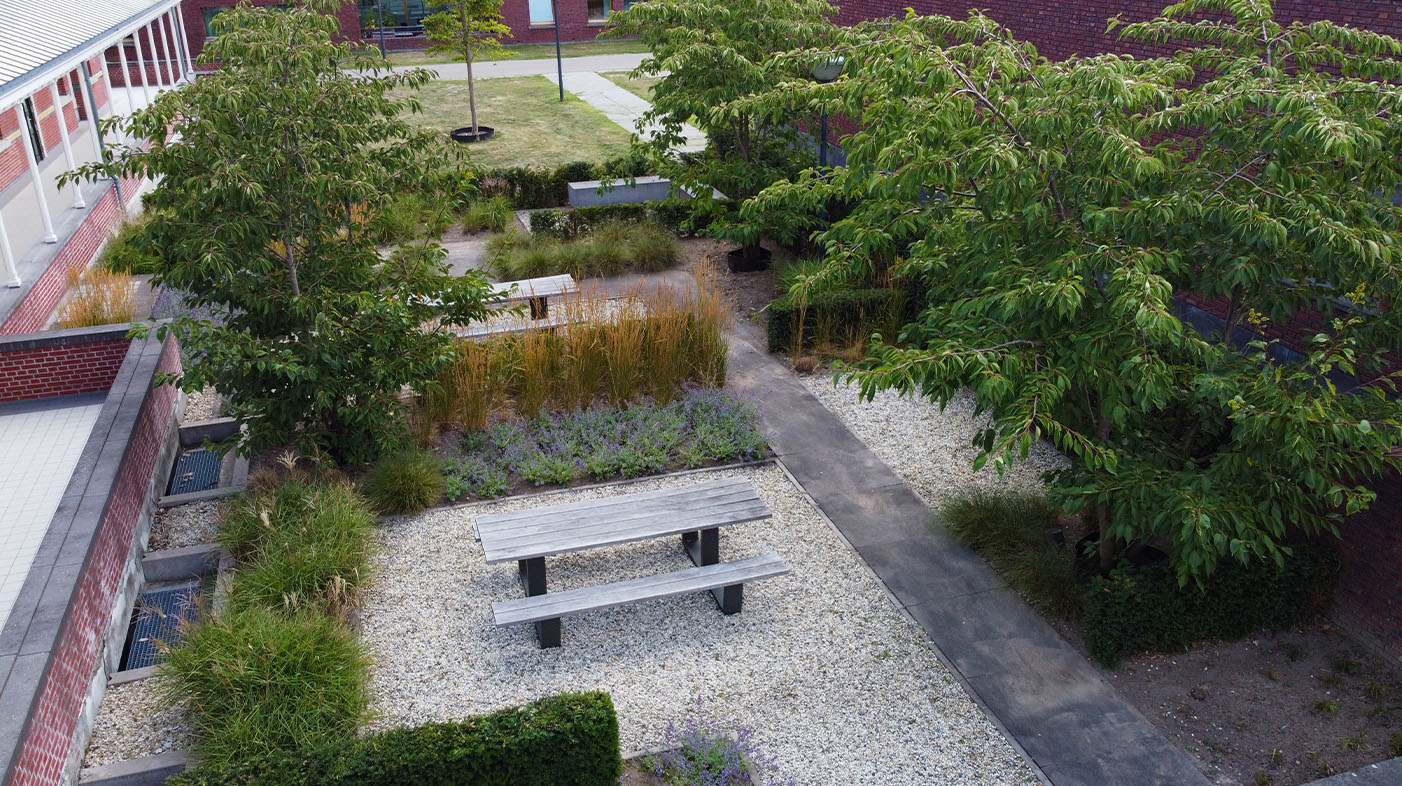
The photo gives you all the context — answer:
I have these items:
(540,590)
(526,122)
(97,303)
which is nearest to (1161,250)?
(540,590)

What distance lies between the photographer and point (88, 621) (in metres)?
6.14

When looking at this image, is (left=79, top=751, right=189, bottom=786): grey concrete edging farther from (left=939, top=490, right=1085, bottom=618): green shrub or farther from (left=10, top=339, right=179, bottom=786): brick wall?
(left=939, top=490, right=1085, bottom=618): green shrub

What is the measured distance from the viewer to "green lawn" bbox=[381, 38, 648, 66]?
111 ft

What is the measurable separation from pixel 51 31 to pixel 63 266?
141 inches

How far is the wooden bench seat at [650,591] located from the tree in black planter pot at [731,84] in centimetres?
581

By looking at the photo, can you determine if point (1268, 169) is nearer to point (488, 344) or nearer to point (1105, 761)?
point (1105, 761)

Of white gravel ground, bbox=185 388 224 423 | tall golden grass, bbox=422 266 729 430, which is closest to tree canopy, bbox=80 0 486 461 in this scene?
tall golden grass, bbox=422 266 729 430

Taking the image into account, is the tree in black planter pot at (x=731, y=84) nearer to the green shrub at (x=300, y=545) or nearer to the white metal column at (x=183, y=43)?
the green shrub at (x=300, y=545)

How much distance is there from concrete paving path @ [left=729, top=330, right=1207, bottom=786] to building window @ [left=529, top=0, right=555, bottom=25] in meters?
30.9

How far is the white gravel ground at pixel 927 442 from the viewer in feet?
28.6

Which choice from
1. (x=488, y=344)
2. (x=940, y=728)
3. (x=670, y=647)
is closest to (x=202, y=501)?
(x=488, y=344)

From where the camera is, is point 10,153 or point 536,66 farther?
point 536,66

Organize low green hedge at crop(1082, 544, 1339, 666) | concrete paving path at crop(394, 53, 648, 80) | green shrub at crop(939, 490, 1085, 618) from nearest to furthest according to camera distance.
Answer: low green hedge at crop(1082, 544, 1339, 666) → green shrub at crop(939, 490, 1085, 618) → concrete paving path at crop(394, 53, 648, 80)

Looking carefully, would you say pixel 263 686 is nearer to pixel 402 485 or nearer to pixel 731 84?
pixel 402 485
